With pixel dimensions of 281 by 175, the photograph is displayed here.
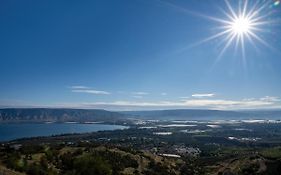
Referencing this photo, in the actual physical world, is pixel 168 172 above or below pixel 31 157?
below

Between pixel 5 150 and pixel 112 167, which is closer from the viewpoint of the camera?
pixel 5 150

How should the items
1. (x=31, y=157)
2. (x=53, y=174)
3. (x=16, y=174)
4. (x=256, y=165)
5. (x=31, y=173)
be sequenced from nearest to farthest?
(x=16, y=174) < (x=31, y=173) < (x=53, y=174) < (x=31, y=157) < (x=256, y=165)

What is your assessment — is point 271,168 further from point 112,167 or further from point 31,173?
point 31,173

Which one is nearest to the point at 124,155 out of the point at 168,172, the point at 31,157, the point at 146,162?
the point at 146,162

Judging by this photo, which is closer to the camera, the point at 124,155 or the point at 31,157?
the point at 31,157

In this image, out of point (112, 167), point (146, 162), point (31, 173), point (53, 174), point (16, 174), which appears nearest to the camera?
point (16, 174)

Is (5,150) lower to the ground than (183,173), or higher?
higher

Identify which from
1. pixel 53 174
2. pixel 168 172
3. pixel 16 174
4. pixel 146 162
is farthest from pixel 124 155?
pixel 16 174

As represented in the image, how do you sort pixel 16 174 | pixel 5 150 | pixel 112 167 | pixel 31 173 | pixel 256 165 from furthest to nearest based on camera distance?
pixel 256 165 < pixel 112 167 < pixel 5 150 < pixel 31 173 < pixel 16 174

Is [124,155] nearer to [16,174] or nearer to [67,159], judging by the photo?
[67,159]
